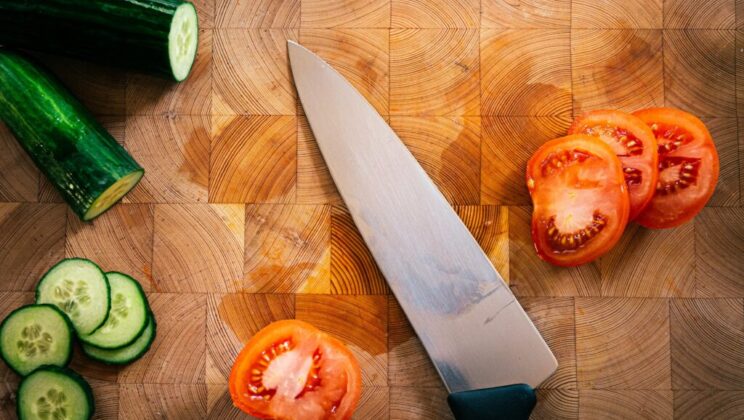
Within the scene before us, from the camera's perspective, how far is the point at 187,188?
7.05 feet

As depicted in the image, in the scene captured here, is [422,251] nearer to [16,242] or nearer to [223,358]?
[223,358]

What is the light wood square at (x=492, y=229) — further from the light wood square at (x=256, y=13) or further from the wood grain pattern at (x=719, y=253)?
the light wood square at (x=256, y=13)

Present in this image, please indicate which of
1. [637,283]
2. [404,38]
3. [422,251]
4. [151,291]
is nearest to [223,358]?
[151,291]

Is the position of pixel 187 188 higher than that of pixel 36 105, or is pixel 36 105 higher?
pixel 36 105

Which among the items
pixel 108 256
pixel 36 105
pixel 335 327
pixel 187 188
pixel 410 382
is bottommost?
pixel 410 382

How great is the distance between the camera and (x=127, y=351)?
2076mm

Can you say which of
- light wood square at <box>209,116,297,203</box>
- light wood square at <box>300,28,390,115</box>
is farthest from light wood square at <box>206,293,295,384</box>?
light wood square at <box>300,28,390,115</box>

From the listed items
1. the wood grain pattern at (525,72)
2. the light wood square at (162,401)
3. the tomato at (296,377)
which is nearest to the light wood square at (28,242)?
the light wood square at (162,401)

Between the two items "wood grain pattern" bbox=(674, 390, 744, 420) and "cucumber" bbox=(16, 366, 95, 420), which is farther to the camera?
"wood grain pattern" bbox=(674, 390, 744, 420)

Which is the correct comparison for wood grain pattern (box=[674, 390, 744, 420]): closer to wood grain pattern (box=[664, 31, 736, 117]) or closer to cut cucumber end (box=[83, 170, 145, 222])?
wood grain pattern (box=[664, 31, 736, 117])

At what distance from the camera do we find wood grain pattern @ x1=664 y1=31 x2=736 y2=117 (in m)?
2.16

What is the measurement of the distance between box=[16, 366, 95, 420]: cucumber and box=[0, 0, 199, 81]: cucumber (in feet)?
3.18

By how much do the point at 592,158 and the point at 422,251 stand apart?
0.58m

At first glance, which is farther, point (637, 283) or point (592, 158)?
point (637, 283)
